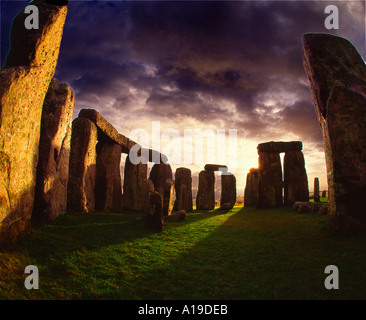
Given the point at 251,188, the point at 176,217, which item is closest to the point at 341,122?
the point at 176,217

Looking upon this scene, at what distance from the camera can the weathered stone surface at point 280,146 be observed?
14.0 m

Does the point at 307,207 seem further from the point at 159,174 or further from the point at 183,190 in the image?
the point at 159,174

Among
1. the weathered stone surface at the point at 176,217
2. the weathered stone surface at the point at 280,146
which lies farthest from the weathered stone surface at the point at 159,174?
the weathered stone surface at the point at 280,146

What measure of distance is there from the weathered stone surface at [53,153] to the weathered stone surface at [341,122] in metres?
6.26

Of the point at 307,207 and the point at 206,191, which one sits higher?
the point at 206,191

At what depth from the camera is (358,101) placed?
537 centimetres

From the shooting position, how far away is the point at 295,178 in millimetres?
13578

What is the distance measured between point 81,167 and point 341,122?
761 cm

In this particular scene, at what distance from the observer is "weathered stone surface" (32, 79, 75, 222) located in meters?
5.54

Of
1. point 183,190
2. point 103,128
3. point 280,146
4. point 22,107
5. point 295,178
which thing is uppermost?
point 103,128

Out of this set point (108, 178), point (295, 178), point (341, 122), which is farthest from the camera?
point (295, 178)

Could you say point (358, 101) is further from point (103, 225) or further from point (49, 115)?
point (49, 115)

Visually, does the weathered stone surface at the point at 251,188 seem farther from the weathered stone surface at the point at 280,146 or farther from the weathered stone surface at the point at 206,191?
the weathered stone surface at the point at 280,146
